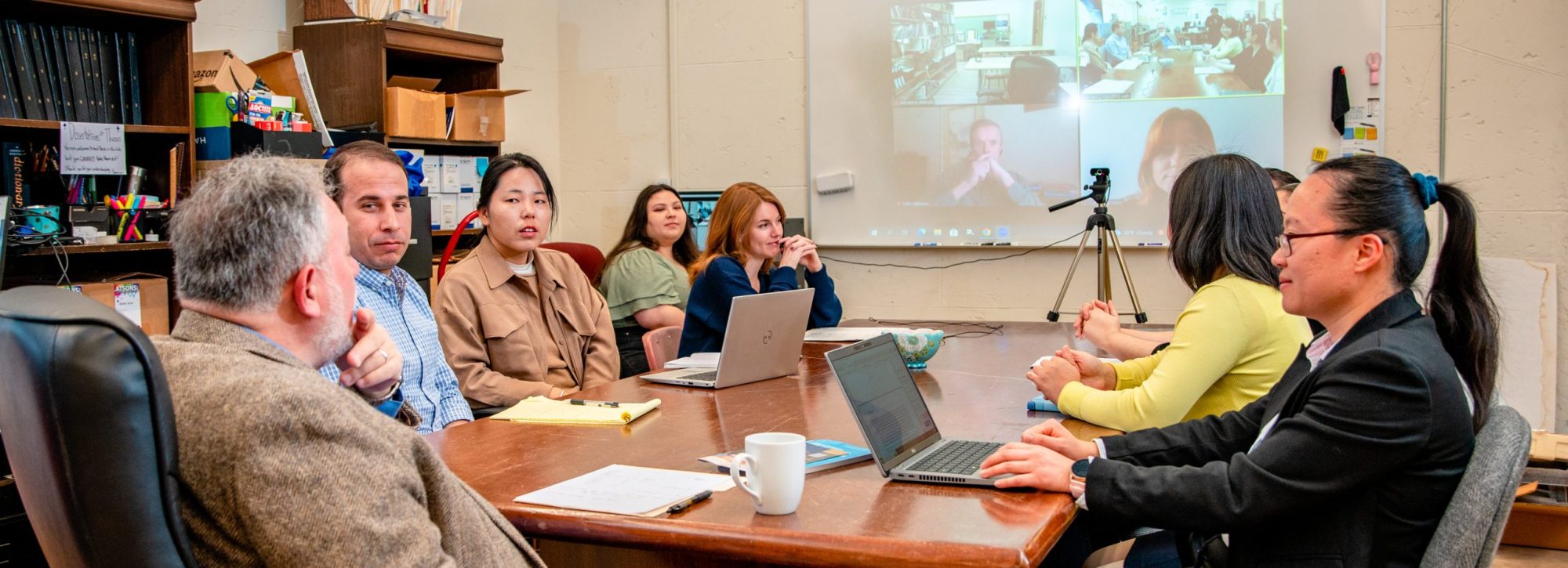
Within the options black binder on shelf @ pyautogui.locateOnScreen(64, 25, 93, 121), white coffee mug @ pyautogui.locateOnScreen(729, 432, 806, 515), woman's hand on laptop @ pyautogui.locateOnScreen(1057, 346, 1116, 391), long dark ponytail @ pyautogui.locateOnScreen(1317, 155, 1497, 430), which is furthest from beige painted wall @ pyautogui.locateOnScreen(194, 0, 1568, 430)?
white coffee mug @ pyautogui.locateOnScreen(729, 432, 806, 515)

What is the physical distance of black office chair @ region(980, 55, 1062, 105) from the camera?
4.96 metres

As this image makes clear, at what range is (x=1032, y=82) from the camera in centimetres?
500

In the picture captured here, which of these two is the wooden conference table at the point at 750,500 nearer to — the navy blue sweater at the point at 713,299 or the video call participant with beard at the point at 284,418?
the video call participant with beard at the point at 284,418

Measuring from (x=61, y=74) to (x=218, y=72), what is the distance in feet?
1.49

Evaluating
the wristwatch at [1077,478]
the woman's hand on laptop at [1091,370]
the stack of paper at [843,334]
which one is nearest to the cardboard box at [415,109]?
the stack of paper at [843,334]

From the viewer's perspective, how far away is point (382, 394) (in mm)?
1751

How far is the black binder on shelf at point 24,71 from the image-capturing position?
3.30 m

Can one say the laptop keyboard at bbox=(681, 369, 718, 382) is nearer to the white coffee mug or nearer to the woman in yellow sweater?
the woman in yellow sweater

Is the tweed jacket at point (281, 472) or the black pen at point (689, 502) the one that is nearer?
the tweed jacket at point (281, 472)

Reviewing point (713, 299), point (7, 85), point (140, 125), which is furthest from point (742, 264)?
point (7, 85)

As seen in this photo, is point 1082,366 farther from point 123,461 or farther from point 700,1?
point 700,1

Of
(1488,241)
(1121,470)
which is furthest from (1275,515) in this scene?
(1488,241)

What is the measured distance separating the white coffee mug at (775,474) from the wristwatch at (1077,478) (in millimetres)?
382

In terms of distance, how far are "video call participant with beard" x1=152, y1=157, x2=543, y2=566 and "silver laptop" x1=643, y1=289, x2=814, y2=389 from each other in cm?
107
